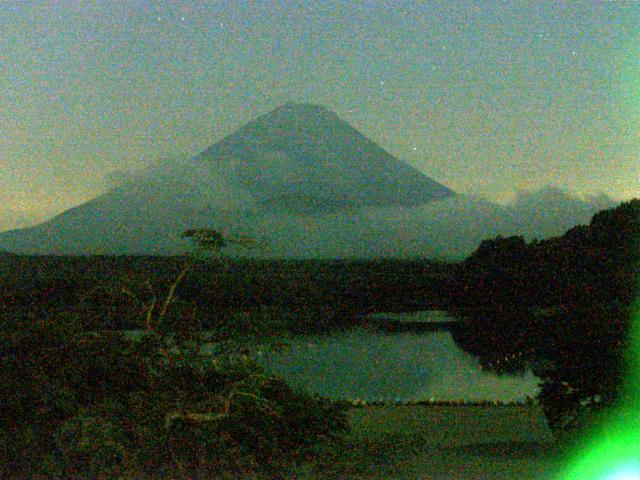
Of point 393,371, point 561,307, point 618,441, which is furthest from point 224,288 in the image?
point 618,441

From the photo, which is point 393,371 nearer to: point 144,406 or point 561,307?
point 561,307

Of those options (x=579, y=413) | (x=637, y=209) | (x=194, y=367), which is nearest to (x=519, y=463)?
(x=579, y=413)

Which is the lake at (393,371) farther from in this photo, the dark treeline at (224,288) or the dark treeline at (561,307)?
the dark treeline at (224,288)

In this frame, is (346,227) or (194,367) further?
(346,227)

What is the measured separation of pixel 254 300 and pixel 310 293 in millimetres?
4722

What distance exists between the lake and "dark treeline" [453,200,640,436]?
3.08ft

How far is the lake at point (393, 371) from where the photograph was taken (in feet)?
46.9

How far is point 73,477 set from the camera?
560cm

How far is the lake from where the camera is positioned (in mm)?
14297

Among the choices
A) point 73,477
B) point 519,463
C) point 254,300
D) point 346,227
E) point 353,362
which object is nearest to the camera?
point 73,477

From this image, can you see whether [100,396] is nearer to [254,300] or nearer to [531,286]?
[254,300]

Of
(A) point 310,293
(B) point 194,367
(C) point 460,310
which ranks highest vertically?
(B) point 194,367

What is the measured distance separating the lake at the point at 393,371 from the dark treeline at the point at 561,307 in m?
0.94

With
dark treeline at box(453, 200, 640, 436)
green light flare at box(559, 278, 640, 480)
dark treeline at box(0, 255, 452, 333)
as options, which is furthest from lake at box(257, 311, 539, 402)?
green light flare at box(559, 278, 640, 480)
